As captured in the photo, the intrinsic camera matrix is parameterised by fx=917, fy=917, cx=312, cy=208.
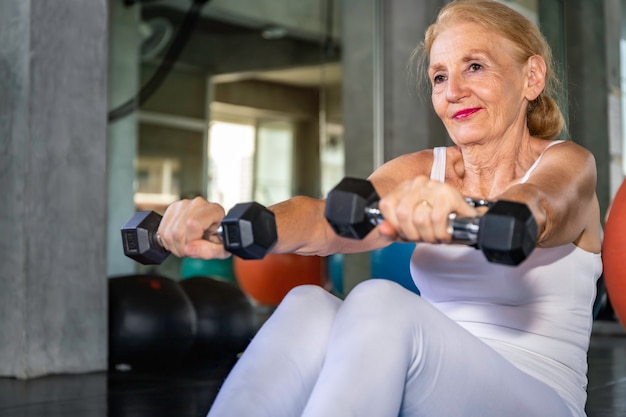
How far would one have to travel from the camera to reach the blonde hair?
1.70m

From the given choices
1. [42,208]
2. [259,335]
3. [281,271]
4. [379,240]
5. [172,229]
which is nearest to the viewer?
[172,229]

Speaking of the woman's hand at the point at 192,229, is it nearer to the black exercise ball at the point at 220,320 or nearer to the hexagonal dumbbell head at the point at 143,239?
the hexagonal dumbbell head at the point at 143,239

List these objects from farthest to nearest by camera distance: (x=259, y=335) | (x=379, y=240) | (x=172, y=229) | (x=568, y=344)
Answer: (x=379, y=240) → (x=568, y=344) → (x=259, y=335) → (x=172, y=229)

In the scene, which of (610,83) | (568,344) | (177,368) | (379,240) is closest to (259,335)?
(379,240)

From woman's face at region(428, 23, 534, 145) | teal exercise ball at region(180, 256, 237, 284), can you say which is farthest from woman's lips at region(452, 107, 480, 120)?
teal exercise ball at region(180, 256, 237, 284)

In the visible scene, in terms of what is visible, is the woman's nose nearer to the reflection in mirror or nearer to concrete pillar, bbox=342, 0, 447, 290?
concrete pillar, bbox=342, 0, 447, 290

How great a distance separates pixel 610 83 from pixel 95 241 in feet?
13.0

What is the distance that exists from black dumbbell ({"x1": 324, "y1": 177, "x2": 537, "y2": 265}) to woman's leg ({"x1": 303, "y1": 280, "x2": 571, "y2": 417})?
0.72ft

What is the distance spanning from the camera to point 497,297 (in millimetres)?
1635

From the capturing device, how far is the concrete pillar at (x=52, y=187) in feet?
10.9

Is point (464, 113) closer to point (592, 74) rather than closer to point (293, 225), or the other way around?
point (293, 225)

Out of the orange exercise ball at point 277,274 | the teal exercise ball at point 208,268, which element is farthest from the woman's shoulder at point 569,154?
the teal exercise ball at point 208,268

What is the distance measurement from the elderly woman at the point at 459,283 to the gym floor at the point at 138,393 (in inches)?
41.6

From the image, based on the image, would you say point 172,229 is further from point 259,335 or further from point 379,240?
point 379,240
